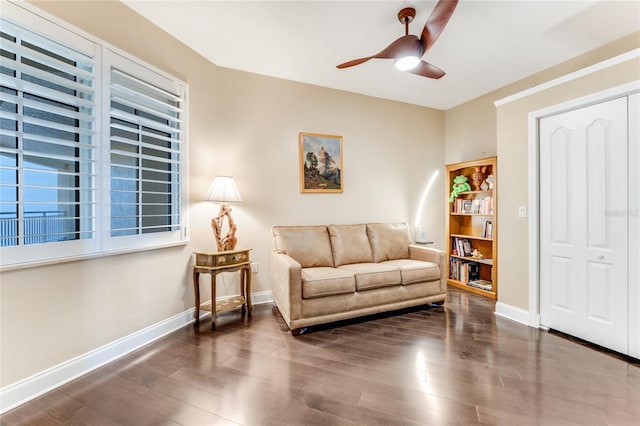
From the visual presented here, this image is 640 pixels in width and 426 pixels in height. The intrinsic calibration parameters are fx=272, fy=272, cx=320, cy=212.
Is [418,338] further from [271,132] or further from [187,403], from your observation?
[271,132]

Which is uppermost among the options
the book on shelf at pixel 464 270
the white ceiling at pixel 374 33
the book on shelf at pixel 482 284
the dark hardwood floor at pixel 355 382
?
the white ceiling at pixel 374 33

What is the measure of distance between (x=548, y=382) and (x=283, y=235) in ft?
8.42

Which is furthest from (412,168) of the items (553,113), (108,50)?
(108,50)

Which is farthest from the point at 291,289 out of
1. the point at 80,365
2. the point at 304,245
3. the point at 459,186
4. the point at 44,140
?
the point at 459,186

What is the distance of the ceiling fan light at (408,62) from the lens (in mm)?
2301

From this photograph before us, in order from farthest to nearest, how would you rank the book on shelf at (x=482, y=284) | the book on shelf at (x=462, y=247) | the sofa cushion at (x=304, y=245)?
the book on shelf at (x=462, y=247), the book on shelf at (x=482, y=284), the sofa cushion at (x=304, y=245)

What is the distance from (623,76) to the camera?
7.19ft

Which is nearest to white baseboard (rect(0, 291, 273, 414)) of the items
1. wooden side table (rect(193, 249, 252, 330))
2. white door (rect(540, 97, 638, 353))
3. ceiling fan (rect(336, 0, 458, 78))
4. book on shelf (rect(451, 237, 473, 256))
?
A: wooden side table (rect(193, 249, 252, 330))

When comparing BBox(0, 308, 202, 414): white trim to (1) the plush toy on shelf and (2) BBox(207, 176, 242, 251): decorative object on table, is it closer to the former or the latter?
(2) BBox(207, 176, 242, 251): decorative object on table

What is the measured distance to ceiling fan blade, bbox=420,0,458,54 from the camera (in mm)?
1780

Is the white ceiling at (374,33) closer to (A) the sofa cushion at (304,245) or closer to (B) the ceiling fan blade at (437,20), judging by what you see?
(B) the ceiling fan blade at (437,20)

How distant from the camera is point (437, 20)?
1931mm

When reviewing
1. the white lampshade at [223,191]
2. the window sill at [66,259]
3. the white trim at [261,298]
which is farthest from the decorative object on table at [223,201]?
the white trim at [261,298]

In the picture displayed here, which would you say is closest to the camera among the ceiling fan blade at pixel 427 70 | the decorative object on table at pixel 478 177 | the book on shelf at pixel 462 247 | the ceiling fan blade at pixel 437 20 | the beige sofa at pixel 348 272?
the ceiling fan blade at pixel 437 20
